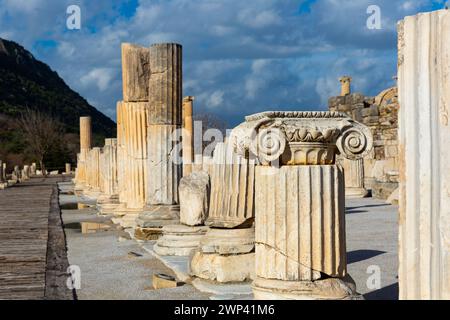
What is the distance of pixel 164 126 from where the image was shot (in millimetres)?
11797

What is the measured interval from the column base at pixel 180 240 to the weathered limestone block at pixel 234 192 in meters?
1.91

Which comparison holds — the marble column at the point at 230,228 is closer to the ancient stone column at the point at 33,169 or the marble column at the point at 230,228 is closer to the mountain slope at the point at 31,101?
the ancient stone column at the point at 33,169

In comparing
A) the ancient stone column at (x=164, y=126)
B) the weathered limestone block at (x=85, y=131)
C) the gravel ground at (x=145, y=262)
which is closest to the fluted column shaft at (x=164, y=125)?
the ancient stone column at (x=164, y=126)

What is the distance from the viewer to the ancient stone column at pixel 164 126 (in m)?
11.7

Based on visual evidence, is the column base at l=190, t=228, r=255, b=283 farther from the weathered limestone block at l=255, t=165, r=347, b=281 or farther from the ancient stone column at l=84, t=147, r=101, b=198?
the ancient stone column at l=84, t=147, r=101, b=198

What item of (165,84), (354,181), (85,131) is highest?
(85,131)

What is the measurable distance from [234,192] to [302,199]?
7.71 ft

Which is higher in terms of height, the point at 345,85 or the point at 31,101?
the point at 31,101

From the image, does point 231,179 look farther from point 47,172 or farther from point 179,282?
point 47,172

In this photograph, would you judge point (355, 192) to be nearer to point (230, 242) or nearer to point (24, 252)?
point (24, 252)

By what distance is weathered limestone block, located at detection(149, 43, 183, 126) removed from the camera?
11.6 meters

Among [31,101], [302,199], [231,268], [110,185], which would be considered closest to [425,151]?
[302,199]
